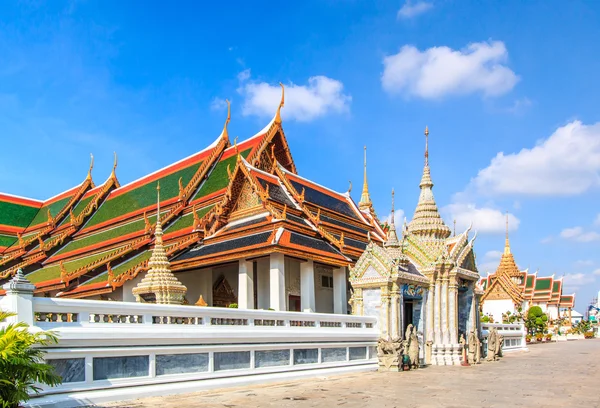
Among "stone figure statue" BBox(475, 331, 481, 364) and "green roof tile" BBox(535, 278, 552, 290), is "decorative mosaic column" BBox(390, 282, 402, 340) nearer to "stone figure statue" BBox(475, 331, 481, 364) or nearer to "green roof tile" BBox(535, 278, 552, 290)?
"stone figure statue" BBox(475, 331, 481, 364)

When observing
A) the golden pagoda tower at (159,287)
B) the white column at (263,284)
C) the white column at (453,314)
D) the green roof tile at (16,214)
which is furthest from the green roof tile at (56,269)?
the white column at (453,314)

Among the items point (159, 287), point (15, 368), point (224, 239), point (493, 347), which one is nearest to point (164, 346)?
point (15, 368)

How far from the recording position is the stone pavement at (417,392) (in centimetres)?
795

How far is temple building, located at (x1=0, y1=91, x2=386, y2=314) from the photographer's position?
17.3 metres

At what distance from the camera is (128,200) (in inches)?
1054

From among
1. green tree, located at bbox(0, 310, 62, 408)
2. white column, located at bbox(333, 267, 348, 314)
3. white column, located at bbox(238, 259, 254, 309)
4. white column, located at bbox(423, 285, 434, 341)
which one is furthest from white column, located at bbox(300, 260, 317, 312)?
green tree, located at bbox(0, 310, 62, 408)

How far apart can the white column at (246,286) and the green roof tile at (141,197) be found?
25.1 feet

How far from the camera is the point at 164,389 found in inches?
340

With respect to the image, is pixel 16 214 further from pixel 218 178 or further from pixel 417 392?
pixel 417 392

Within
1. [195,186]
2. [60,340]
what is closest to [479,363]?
[60,340]

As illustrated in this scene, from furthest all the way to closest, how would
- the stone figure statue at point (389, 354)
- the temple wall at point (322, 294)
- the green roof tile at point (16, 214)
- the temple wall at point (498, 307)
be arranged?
the temple wall at point (498, 307), the green roof tile at point (16, 214), the temple wall at point (322, 294), the stone figure statue at point (389, 354)

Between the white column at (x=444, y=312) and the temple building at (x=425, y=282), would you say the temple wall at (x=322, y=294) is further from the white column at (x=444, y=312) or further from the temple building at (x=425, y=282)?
the white column at (x=444, y=312)

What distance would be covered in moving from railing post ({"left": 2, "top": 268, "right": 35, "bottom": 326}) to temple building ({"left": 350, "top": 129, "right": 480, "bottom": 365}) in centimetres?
820

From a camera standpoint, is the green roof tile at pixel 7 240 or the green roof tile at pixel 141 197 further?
the green roof tile at pixel 7 240
